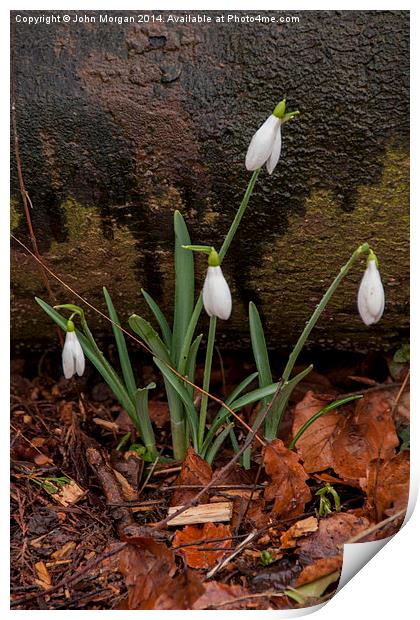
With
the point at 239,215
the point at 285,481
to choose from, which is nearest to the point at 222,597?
the point at 285,481

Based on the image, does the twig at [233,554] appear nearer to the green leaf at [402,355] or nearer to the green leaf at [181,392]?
the green leaf at [181,392]

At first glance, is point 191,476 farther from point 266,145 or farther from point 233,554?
point 266,145

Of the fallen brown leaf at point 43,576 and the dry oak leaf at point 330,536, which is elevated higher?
the dry oak leaf at point 330,536

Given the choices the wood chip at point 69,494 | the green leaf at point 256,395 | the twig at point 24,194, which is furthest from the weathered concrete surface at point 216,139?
the wood chip at point 69,494

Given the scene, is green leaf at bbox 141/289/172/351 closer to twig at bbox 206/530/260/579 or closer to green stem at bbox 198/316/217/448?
green stem at bbox 198/316/217/448
